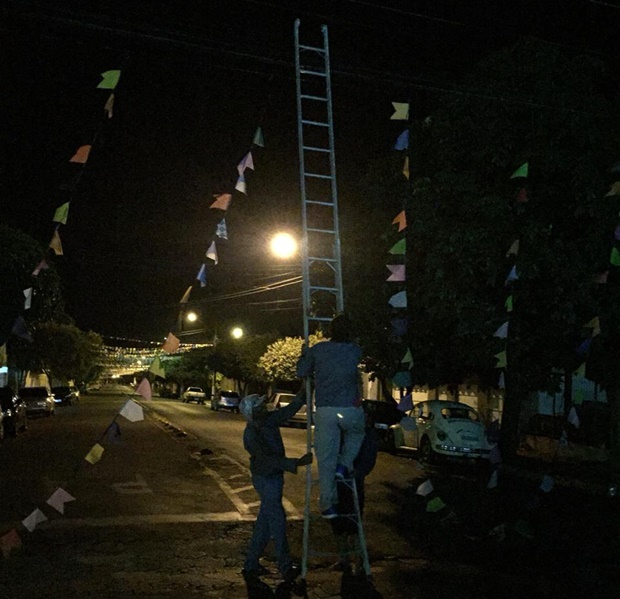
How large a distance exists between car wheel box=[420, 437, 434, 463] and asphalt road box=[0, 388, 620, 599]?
2.46 m

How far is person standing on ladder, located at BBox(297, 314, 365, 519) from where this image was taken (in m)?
6.37

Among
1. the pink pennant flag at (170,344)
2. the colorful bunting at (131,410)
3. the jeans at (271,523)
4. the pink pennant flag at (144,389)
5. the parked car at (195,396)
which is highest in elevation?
the pink pennant flag at (170,344)

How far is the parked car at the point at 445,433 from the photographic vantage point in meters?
18.0

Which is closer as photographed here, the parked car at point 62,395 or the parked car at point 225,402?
the parked car at point 225,402

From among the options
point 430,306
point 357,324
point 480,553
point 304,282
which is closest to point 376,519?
point 480,553

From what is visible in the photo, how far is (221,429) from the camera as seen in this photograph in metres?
27.3

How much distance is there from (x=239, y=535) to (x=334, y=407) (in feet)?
10.6

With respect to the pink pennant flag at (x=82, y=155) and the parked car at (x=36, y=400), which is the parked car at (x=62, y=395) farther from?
the pink pennant flag at (x=82, y=155)

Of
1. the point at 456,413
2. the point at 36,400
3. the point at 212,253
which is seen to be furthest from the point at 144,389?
the point at 36,400

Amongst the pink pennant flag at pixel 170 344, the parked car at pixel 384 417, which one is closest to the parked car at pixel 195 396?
the parked car at pixel 384 417

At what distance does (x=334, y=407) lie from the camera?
6.43m

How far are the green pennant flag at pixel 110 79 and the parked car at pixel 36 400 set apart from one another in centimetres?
2922

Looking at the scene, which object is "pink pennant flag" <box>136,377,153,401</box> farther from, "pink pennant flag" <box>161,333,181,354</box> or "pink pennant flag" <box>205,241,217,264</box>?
"pink pennant flag" <box>205,241,217,264</box>

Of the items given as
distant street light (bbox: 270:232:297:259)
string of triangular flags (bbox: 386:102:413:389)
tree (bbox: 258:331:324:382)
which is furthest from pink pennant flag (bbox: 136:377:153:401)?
tree (bbox: 258:331:324:382)
